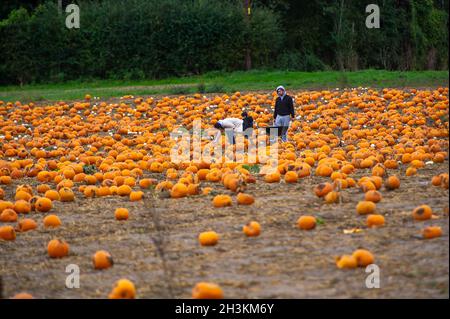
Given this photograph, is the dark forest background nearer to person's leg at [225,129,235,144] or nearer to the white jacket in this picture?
the white jacket

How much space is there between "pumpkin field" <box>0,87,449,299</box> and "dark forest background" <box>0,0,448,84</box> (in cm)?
1467

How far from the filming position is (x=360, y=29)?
30.5m

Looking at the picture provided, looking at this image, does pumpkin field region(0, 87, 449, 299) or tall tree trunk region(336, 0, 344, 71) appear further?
tall tree trunk region(336, 0, 344, 71)

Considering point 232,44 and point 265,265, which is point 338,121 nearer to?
point 265,265

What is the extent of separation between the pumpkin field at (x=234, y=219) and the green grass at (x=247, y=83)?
650 cm

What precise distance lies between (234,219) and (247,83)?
55.5 feet

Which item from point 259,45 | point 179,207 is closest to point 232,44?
point 259,45

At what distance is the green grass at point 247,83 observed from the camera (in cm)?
2147

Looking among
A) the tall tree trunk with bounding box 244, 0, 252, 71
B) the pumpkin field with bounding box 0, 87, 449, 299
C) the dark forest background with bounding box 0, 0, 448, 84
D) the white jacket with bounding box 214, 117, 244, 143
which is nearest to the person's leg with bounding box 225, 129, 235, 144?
the white jacket with bounding box 214, 117, 244, 143

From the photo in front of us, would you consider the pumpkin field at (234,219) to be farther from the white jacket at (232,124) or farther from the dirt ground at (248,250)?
the white jacket at (232,124)

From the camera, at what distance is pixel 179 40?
2933 cm

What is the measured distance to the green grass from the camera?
70.4ft

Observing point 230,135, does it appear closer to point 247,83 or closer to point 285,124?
point 285,124

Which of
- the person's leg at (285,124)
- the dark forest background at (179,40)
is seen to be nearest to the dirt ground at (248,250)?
the person's leg at (285,124)
